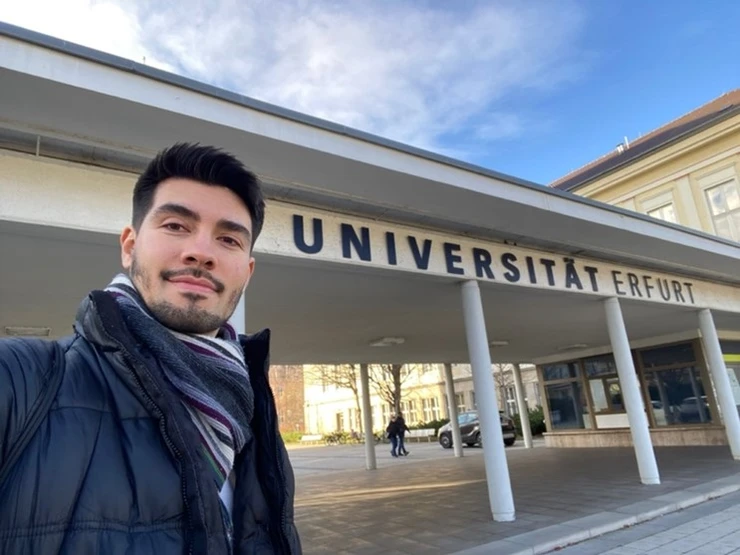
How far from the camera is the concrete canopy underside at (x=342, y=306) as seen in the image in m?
5.16

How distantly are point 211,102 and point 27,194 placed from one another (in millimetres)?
1612

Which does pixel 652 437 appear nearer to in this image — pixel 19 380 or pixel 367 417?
pixel 367 417

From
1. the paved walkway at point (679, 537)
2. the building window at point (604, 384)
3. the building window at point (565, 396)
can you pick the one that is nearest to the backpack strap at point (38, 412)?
the paved walkway at point (679, 537)

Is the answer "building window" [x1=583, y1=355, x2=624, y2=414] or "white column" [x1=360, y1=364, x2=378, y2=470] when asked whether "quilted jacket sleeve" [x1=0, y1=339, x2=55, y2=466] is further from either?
"building window" [x1=583, y1=355, x2=624, y2=414]

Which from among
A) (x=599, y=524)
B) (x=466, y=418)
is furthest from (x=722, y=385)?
(x=466, y=418)

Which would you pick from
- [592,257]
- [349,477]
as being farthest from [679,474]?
[349,477]

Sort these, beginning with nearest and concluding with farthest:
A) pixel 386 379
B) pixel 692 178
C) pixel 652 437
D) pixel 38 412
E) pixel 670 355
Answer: pixel 38 412, pixel 670 355, pixel 652 437, pixel 692 178, pixel 386 379

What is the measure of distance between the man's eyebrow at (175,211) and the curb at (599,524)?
5097 mm

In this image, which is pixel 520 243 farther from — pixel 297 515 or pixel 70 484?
pixel 70 484

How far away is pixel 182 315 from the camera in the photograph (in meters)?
1.23

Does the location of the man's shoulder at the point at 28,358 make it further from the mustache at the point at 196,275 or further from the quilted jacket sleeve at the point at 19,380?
the mustache at the point at 196,275

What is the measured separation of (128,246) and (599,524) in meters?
6.67

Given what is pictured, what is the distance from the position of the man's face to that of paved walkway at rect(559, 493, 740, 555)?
5.51 m

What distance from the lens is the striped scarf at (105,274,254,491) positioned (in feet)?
3.77
